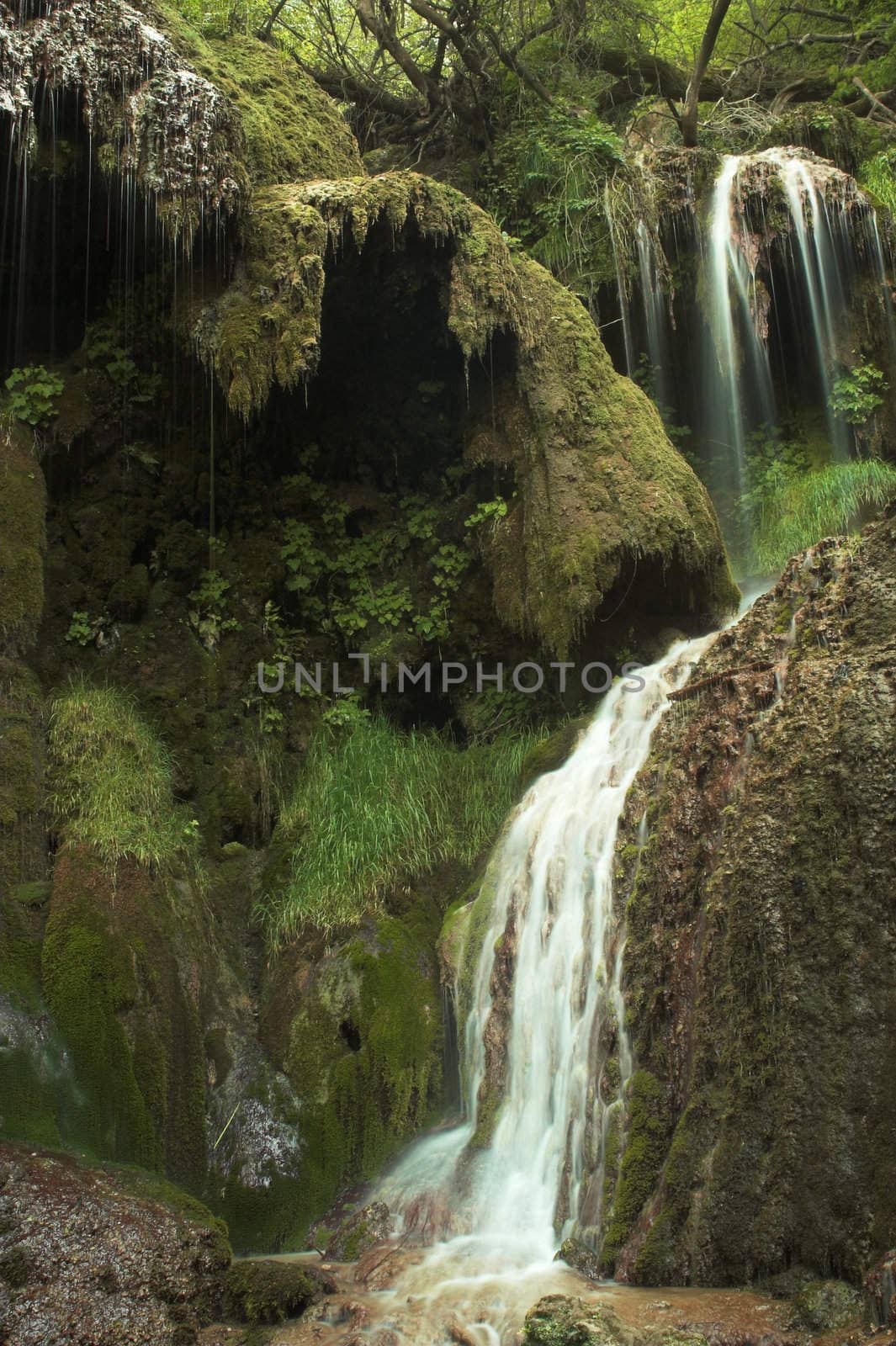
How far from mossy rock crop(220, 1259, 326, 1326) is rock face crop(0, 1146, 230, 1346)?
0.08 m

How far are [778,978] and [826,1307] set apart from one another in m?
1.11

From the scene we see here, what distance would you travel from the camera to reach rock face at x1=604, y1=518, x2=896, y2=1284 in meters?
3.96

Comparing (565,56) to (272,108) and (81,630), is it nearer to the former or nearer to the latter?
(272,108)

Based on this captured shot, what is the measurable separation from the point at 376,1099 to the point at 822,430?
25.6 feet

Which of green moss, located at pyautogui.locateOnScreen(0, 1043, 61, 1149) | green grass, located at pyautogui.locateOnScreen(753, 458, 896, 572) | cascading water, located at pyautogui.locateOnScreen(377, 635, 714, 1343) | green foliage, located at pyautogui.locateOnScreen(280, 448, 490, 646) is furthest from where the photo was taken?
green grass, located at pyautogui.locateOnScreen(753, 458, 896, 572)

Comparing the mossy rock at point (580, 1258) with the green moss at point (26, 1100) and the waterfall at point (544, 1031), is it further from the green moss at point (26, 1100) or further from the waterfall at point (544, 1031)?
the green moss at point (26, 1100)

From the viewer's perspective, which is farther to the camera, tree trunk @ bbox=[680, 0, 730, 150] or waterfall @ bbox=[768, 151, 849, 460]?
waterfall @ bbox=[768, 151, 849, 460]

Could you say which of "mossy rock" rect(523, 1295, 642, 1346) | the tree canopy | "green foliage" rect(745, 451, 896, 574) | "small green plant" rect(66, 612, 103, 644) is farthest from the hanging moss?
"mossy rock" rect(523, 1295, 642, 1346)

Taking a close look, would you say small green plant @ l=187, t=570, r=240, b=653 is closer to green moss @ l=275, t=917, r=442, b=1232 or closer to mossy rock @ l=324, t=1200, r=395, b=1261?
green moss @ l=275, t=917, r=442, b=1232

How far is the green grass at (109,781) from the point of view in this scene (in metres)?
6.57

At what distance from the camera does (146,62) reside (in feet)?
24.3

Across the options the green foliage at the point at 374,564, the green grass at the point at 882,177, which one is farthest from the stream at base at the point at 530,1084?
the green grass at the point at 882,177

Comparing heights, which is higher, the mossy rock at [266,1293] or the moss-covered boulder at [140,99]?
the moss-covered boulder at [140,99]

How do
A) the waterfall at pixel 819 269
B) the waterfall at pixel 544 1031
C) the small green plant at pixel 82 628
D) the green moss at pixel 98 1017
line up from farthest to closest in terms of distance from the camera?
1. the waterfall at pixel 819 269
2. the small green plant at pixel 82 628
3. the green moss at pixel 98 1017
4. the waterfall at pixel 544 1031
